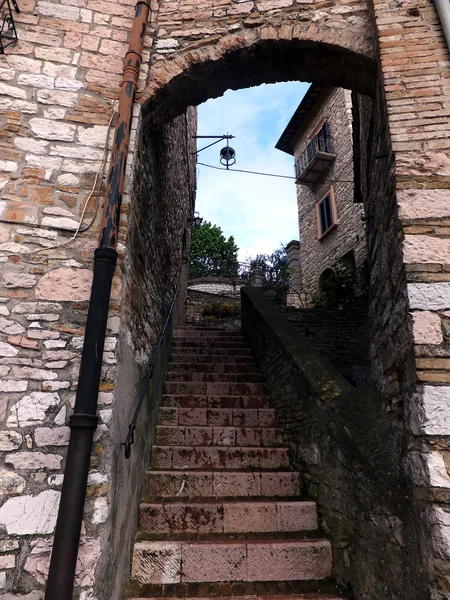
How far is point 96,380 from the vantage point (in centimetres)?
222

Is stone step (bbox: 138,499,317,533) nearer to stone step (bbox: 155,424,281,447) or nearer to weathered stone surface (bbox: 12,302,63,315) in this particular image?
stone step (bbox: 155,424,281,447)

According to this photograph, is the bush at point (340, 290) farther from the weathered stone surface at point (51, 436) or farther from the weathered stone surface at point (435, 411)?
the weathered stone surface at point (51, 436)

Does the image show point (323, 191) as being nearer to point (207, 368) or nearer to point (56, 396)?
point (207, 368)

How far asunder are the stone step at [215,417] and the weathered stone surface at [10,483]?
1.96 m

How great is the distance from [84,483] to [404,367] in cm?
197

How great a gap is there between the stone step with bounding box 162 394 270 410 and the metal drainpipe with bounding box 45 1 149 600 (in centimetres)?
220

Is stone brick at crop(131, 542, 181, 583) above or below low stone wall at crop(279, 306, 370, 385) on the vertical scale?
below

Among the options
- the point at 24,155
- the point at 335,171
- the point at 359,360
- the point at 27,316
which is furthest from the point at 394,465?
the point at 335,171

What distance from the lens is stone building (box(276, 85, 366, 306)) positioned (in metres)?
10.3

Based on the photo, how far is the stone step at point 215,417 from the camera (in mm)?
4023

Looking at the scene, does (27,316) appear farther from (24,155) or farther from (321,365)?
(321,365)

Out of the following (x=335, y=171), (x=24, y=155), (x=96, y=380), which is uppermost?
(x=335, y=171)

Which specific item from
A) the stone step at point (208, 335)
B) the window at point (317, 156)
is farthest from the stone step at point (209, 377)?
the window at point (317, 156)

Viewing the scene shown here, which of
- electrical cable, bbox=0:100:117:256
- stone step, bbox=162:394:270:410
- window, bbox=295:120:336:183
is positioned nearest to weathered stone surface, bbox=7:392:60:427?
electrical cable, bbox=0:100:117:256
